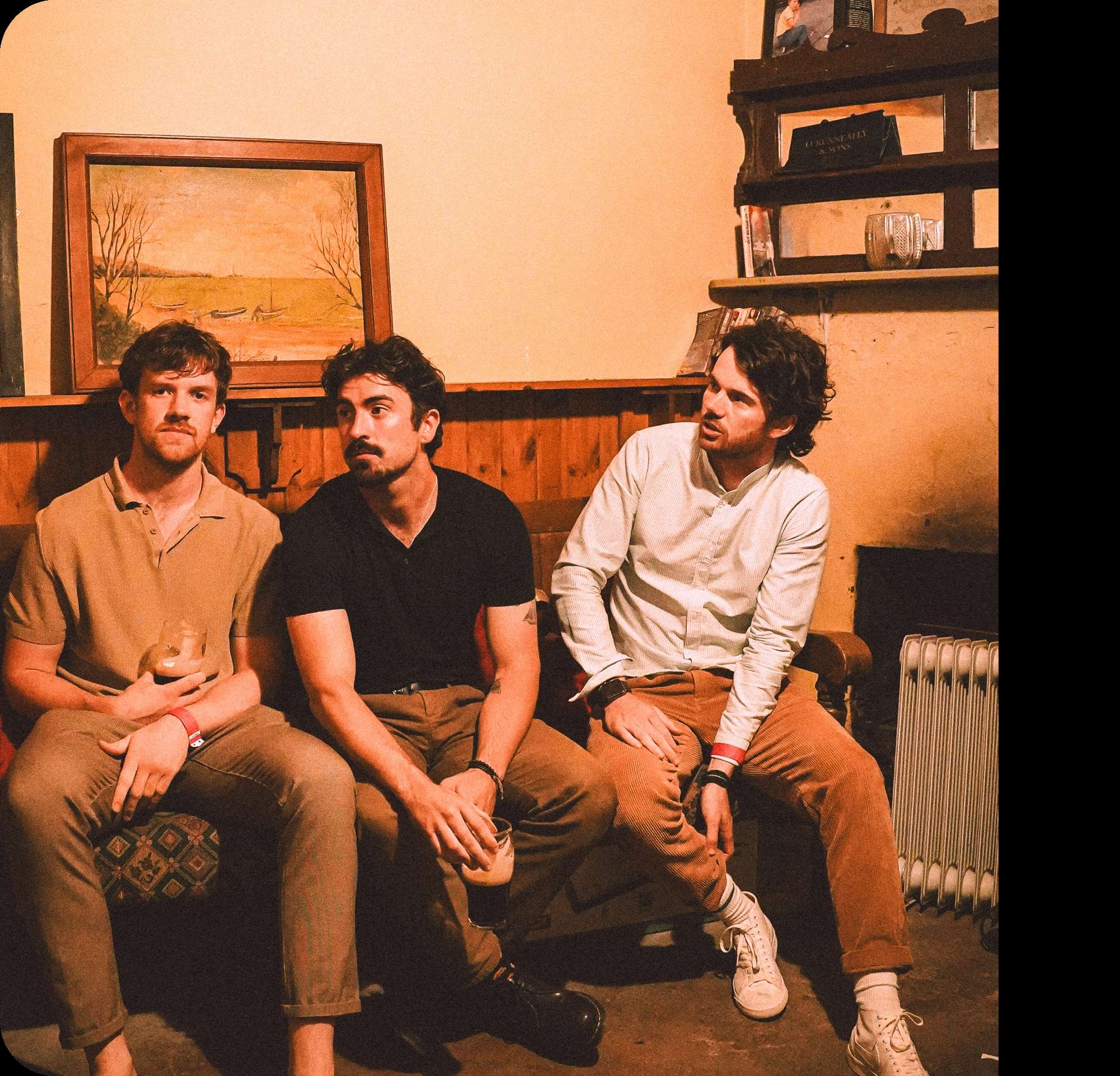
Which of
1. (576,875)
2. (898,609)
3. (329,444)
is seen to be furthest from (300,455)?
(898,609)

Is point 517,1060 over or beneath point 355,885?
beneath

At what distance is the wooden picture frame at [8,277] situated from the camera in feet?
8.99

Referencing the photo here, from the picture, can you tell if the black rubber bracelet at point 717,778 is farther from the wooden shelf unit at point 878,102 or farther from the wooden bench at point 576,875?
the wooden shelf unit at point 878,102

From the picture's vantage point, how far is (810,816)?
253 centimetres

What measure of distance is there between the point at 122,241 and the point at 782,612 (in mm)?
1835

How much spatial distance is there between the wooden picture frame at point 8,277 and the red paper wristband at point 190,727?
994 mm

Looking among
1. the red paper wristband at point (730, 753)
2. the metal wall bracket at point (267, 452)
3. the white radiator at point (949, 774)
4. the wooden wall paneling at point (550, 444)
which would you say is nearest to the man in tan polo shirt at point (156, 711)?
the metal wall bracket at point (267, 452)

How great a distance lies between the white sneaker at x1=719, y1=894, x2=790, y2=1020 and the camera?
2.49 meters

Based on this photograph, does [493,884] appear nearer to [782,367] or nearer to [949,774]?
[782,367]
